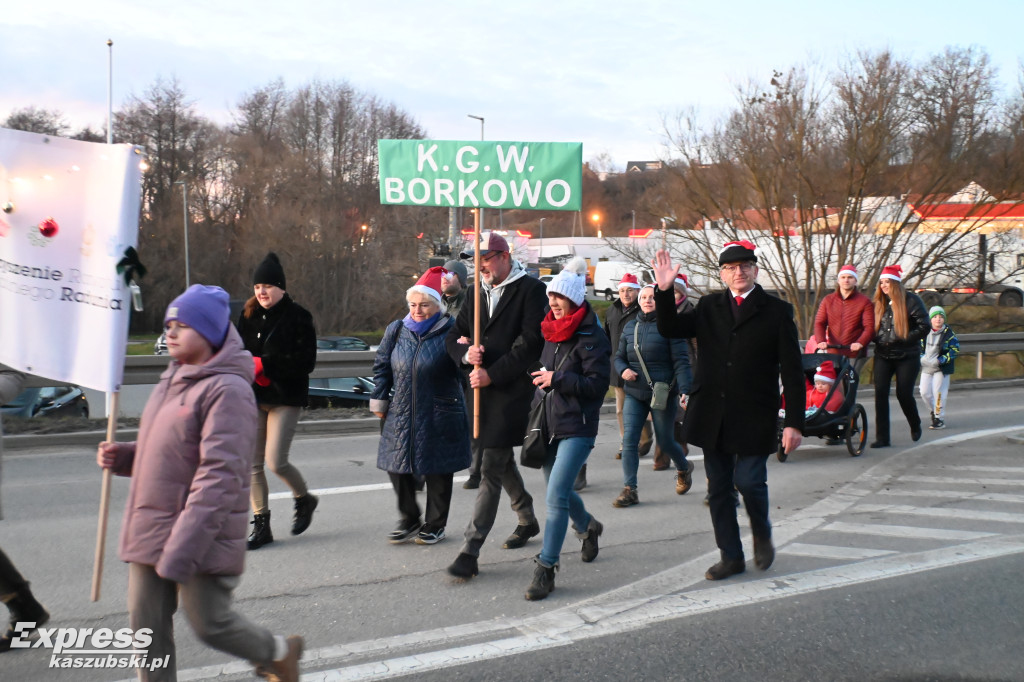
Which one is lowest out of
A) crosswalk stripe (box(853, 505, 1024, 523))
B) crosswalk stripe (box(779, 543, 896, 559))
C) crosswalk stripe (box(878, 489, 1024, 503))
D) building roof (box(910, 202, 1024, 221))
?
crosswalk stripe (box(779, 543, 896, 559))

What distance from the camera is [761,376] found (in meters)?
5.84

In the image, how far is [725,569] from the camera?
5941mm

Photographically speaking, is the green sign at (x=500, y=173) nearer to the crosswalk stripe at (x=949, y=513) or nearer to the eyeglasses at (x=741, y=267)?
the eyeglasses at (x=741, y=267)

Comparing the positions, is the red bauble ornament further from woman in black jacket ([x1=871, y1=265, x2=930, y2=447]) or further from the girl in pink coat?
woman in black jacket ([x1=871, y1=265, x2=930, y2=447])

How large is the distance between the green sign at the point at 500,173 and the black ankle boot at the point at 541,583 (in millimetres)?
2437

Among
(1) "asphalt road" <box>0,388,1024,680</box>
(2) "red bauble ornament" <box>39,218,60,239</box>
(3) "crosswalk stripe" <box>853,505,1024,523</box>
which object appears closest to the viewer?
(2) "red bauble ornament" <box>39,218,60,239</box>

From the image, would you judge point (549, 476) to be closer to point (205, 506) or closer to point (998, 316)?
point (205, 506)

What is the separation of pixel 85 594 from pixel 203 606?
2486mm

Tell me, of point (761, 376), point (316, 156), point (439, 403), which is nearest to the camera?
point (761, 376)

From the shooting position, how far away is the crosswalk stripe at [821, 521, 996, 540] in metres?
7.07

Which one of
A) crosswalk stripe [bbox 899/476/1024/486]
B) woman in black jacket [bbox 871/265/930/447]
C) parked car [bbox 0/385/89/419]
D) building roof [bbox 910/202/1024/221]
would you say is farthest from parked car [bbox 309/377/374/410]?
building roof [bbox 910/202/1024/221]

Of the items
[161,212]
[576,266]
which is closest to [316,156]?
[161,212]

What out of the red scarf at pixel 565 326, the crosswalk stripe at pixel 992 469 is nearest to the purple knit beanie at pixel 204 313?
the red scarf at pixel 565 326
